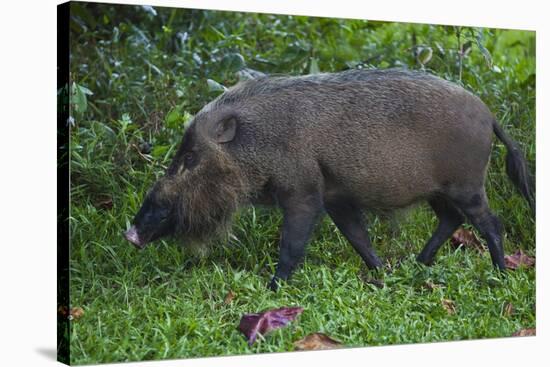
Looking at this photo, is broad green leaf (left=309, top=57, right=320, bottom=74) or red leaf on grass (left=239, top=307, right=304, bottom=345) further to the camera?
broad green leaf (left=309, top=57, right=320, bottom=74)

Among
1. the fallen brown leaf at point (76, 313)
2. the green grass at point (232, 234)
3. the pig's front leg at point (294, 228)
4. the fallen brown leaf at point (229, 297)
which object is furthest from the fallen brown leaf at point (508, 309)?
the fallen brown leaf at point (76, 313)

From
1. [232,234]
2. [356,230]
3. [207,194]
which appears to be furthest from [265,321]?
[356,230]

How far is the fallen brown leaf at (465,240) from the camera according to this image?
24.8 ft

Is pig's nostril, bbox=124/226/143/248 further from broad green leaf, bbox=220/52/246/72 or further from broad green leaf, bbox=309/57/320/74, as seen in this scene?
broad green leaf, bbox=309/57/320/74

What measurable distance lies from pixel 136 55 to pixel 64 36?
172cm

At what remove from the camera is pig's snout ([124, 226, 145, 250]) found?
6.75 m

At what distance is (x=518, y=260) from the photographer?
7.63 metres

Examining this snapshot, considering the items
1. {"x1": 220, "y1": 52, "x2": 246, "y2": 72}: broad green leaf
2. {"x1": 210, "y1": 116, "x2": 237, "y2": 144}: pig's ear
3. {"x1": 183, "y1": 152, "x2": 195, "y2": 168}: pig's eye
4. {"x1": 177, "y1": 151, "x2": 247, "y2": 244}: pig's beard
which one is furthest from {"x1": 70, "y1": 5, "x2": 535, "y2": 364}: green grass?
{"x1": 210, "y1": 116, "x2": 237, "y2": 144}: pig's ear

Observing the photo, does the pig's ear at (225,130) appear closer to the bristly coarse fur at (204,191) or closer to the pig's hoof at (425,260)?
the bristly coarse fur at (204,191)

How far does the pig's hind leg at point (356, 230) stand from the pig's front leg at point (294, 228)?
0.27 metres

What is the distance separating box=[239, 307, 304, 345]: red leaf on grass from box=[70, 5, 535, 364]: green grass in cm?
5

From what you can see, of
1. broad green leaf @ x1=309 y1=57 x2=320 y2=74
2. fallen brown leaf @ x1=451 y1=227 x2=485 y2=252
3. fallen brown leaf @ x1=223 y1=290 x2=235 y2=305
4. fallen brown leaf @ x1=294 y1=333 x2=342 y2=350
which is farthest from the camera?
broad green leaf @ x1=309 y1=57 x2=320 y2=74

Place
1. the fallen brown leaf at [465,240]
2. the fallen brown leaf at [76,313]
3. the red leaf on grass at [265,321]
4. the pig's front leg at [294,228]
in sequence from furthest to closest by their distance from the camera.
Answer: the fallen brown leaf at [465,240]
the pig's front leg at [294,228]
the red leaf on grass at [265,321]
the fallen brown leaf at [76,313]

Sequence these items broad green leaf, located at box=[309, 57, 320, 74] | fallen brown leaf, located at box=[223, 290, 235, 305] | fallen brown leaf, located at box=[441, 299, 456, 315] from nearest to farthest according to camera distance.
→ fallen brown leaf, located at box=[223, 290, 235, 305] < fallen brown leaf, located at box=[441, 299, 456, 315] < broad green leaf, located at box=[309, 57, 320, 74]
